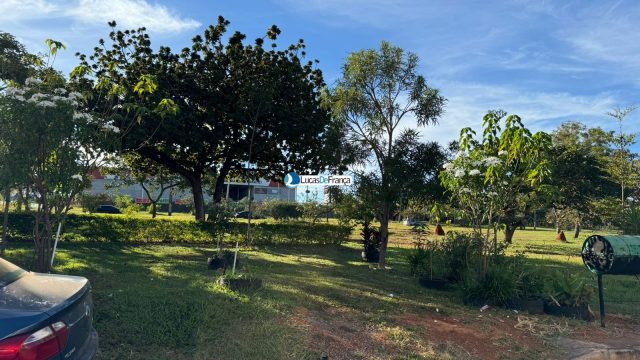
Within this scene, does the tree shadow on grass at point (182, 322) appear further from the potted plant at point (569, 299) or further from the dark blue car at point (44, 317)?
the potted plant at point (569, 299)

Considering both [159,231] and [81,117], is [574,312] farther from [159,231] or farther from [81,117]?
[159,231]

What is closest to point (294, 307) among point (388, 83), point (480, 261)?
point (480, 261)

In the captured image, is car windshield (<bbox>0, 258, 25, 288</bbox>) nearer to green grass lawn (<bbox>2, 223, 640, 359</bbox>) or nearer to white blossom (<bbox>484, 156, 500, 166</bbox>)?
green grass lawn (<bbox>2, 223, 640, 359</bbox>)

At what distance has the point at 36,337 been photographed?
271cm

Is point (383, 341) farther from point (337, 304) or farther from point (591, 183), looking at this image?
point (591, 183)

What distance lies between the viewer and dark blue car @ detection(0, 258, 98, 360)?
2643mm

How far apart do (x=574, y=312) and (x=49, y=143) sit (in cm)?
877

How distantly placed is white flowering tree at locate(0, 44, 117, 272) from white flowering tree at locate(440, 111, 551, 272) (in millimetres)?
6006

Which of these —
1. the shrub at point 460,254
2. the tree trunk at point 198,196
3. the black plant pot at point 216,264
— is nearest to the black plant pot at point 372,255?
the shrub at point 460,254

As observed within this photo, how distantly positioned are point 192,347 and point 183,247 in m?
10.1

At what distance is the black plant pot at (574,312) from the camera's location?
7.46 m

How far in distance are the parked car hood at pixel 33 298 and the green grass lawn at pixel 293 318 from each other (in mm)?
1454

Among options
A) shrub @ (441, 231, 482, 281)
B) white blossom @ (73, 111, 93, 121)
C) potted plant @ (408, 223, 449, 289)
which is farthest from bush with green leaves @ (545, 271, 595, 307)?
white blossom @ (73, 111, 93, 121)

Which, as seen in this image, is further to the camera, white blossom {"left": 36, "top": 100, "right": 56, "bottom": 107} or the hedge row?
the hedge row
